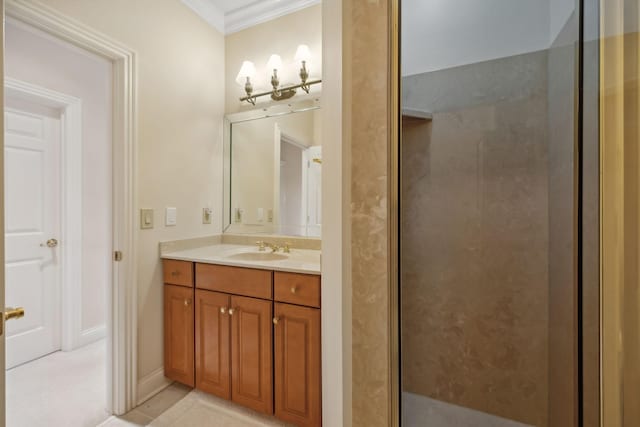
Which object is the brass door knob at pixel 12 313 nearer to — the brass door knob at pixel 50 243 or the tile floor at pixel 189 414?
the tile floor at pixel 189 414

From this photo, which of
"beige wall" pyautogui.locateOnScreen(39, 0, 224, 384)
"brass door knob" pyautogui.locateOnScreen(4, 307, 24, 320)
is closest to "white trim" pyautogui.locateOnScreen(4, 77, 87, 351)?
"beige wall" pyautogui.locateOnScreen(39, 0, 224, 384)

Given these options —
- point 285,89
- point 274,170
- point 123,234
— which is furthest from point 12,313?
point 285,89

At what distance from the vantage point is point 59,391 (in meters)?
1.78

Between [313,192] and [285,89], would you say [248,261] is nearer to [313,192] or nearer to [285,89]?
[313,192]

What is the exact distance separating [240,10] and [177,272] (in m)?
1.98

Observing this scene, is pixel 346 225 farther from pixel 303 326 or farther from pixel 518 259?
pixel 303 326

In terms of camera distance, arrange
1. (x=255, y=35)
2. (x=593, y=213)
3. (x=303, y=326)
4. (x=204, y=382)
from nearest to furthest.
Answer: (x=593, y=213) → (x=303, y=326) → (x=204, y=382) → (x=255, y=35)

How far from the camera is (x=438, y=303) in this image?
71 centimetres

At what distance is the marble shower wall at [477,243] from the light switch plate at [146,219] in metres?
1.58

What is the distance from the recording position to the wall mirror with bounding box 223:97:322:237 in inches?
77.2

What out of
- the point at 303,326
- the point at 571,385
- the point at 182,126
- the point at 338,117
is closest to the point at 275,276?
the point at 303,326

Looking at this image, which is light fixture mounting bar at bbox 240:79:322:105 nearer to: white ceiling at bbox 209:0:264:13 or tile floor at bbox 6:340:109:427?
white ceiling at bbox 209:0:264:13

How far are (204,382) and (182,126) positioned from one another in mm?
1640

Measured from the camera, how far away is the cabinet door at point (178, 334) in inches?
67.1
